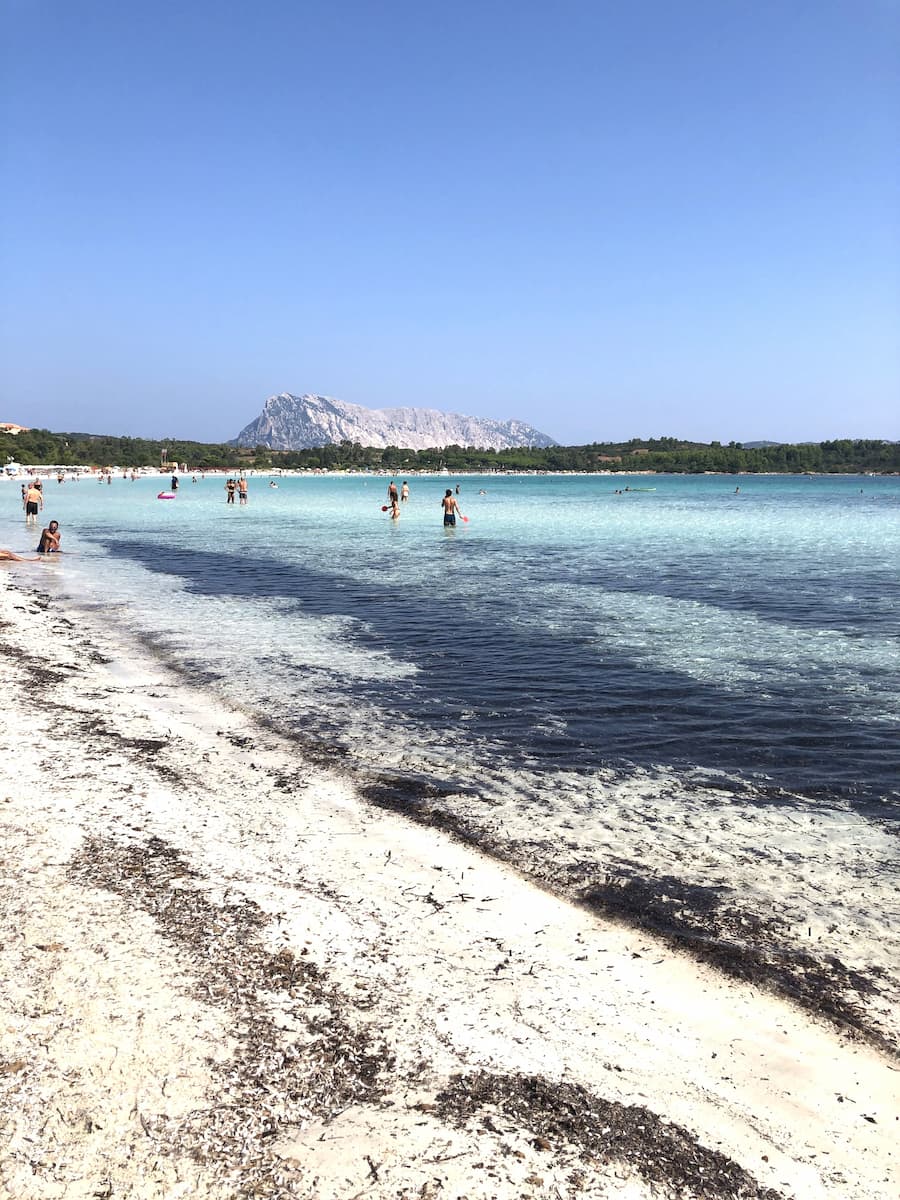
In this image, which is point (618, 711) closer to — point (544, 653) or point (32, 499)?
point (544, 653)

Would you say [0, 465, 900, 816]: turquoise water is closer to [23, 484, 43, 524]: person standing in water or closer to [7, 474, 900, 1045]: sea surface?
[7, 474, 900, 1045]: sea surface

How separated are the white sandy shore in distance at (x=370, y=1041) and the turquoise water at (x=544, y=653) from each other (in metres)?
2.85

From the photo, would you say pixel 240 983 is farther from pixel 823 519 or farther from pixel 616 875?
pixel 823 519

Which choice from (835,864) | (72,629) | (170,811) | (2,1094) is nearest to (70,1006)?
(2,1094)

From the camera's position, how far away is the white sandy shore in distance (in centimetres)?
372

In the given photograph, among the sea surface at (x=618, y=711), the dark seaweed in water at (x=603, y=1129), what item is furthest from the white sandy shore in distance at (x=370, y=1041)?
the sea surface at (x=618, y=711)

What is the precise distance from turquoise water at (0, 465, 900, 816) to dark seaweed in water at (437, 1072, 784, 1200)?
14.4 ft

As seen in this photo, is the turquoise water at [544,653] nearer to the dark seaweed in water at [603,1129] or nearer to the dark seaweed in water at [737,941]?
the dark seaweed in water at [737,941]

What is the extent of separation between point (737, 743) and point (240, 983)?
759 centimetres

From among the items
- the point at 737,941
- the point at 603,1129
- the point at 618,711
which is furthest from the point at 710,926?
the point at 618,711

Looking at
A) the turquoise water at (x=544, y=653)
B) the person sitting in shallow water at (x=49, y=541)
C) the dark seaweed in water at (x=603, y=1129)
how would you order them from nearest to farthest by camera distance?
the dark seaweed in water at (x=603, y=1129) < the turquoise water at (x=544, y=653) < the person sitting in shallow water at (x=49, y=541)

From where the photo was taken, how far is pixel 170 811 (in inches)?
311

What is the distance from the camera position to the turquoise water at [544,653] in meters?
10.1

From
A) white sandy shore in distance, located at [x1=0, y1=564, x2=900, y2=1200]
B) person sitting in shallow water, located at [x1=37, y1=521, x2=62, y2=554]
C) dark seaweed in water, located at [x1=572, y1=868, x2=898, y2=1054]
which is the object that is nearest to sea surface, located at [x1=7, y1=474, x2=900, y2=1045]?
dark seaweed in water, located at [x1=572, y1=868, x2=898, y2=1054]
